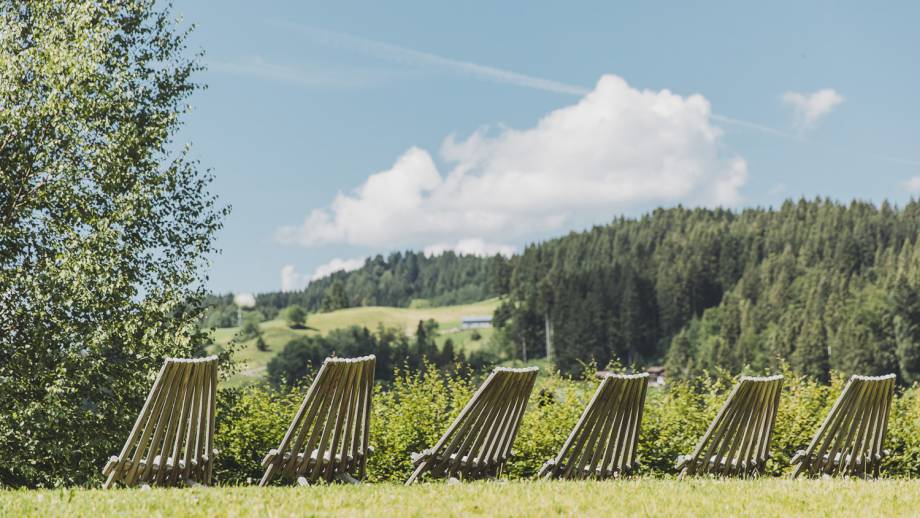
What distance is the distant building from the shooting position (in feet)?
591

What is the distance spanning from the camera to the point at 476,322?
183m

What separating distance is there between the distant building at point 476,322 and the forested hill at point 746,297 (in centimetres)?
718

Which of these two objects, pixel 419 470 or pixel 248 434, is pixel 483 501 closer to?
pixel 419 470

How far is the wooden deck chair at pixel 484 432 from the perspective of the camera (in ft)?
23.6

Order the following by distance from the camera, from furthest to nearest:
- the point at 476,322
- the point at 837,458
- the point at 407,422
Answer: the point at 476,322, the point at 407,422, the point at 837,458

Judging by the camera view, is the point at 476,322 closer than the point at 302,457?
No

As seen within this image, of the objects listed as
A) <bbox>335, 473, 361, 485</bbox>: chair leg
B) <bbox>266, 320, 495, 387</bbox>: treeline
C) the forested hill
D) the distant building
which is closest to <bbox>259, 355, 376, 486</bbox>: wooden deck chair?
<bbox>335, 473, 361, 485</bbox>: chair leg

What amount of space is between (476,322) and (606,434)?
175924 mm

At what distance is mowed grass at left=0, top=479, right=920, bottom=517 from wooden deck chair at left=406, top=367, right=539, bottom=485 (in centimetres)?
43

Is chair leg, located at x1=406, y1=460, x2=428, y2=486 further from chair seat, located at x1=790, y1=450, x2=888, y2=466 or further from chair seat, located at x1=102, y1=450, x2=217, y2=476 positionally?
chair seat, located at x1=790, y1=450, x2=888, y2=466

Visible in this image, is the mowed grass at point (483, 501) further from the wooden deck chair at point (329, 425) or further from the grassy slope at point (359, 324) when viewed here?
the grassy slope at point (359, 324)

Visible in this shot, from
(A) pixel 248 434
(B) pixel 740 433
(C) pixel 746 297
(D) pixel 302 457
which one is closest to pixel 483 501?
(D) pixel 302 457

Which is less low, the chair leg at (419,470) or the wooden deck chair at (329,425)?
the wooden deck chair at (329,425)

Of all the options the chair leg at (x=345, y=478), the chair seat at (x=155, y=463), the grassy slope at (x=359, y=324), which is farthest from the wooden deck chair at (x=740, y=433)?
the grassy slope at (x=359, y=324)
